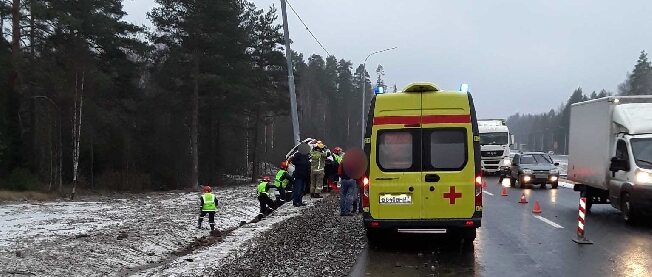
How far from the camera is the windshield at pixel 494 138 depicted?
1464 inches

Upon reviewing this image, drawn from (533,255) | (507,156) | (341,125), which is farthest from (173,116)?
(341,125)

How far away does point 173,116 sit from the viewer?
47750mm

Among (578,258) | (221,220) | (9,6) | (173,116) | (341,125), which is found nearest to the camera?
(578,258)

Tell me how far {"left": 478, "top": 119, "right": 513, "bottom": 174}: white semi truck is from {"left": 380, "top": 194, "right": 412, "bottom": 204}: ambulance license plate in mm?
27752

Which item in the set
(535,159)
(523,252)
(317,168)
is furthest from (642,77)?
(523,252)

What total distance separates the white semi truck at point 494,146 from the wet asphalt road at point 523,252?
22.4 m

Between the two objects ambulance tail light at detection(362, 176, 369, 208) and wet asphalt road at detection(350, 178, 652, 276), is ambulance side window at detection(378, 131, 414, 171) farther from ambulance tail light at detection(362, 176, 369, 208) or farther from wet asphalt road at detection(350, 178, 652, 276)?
wet asphalt road at detection(350, 178, 652, 276)

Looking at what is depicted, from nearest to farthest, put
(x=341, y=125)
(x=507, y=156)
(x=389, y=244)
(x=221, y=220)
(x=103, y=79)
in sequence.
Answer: (x=389, y=244)
(x=221, y=220)
(x=103, y=79)
(x=507, y=156)
(x=341, y=125)

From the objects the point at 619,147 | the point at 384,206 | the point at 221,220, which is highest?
the point at 619,147

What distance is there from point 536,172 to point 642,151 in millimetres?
14152

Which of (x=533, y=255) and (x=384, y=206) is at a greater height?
(x=384, y=206)

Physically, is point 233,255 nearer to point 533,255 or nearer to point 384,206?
point 384,206

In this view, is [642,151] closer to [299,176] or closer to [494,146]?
[299,176]

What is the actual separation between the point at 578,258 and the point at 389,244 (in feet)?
10.8
